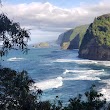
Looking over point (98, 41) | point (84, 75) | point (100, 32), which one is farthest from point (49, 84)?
point (100, 32)

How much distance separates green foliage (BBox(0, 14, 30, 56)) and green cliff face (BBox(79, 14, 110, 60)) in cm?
12309

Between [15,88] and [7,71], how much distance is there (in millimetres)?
760

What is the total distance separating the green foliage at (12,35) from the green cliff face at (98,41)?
A: 12309 centimetres

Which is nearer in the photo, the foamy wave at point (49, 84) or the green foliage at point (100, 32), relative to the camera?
the foamy wave at point (49, 84)

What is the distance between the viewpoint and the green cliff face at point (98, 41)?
459ft

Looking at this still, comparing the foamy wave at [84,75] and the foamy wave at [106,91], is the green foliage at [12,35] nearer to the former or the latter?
the foamy wave at [106,91]

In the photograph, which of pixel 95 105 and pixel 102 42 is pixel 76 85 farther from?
pixel 102 42

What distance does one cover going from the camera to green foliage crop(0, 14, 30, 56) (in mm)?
11773

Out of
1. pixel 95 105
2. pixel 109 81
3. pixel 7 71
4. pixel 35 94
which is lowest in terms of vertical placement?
pixel 109 81

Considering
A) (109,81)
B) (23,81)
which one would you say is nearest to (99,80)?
(109,81)

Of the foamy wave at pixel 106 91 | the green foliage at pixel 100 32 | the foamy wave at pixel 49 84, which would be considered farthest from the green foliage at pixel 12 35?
the green foliage at pixel 100 32

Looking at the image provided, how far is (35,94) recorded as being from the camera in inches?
527

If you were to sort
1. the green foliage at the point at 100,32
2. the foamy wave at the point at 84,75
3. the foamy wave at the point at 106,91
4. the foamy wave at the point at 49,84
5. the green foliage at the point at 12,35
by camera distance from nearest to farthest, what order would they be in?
the green foliage at the point at 12,35 < the foamy wave at the point at 106,91 < the foamy wave at the point at 49,84 < the foamy wave at the point at 84,75 < the green foliage at the point at 100,32

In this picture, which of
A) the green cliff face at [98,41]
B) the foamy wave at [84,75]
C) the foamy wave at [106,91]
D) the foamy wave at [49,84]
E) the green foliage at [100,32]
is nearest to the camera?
the foamy wave at [106,91]
